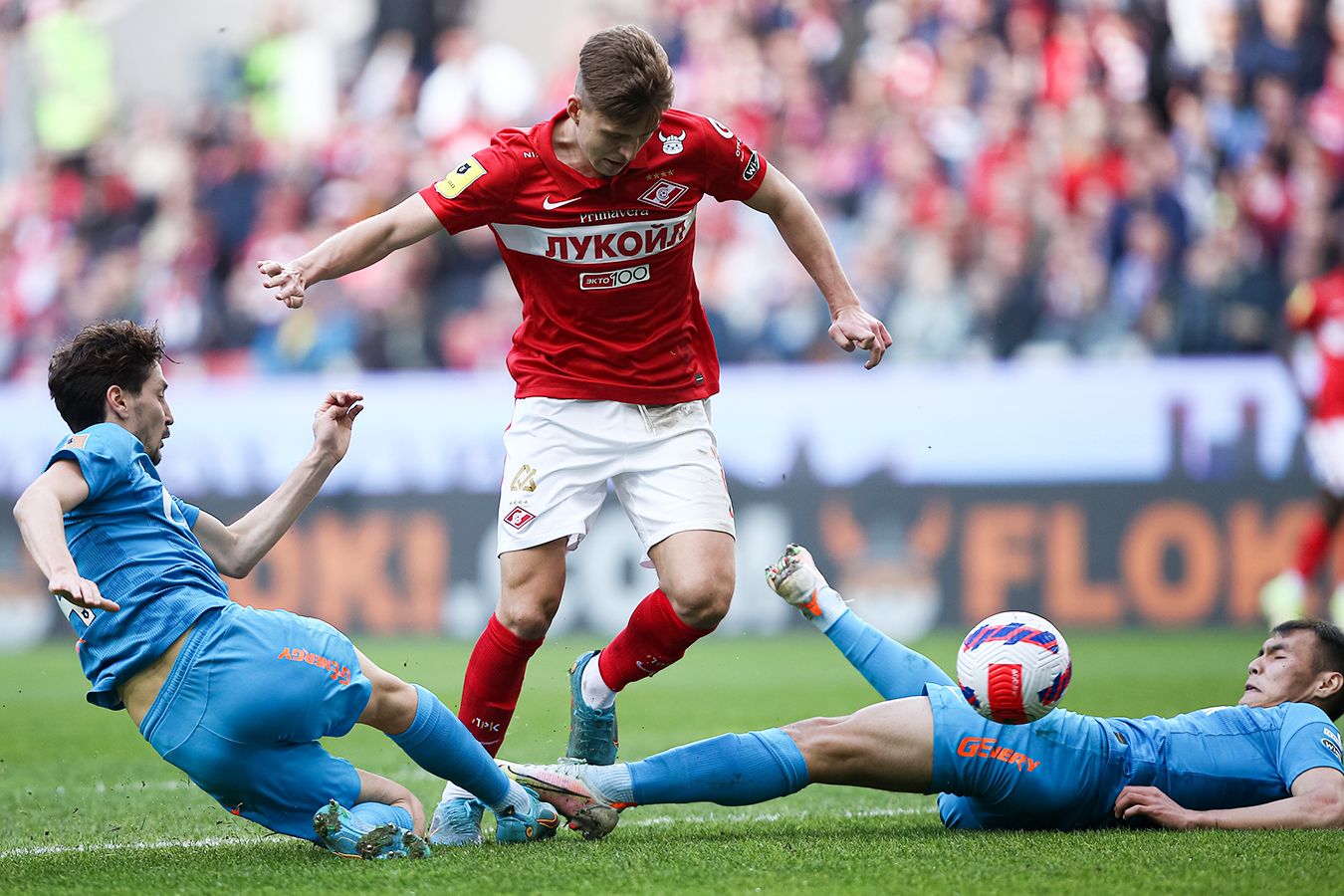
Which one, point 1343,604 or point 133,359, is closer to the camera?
point 133,359

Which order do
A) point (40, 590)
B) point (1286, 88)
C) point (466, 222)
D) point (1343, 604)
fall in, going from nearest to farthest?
point (466, 222), point (1343, 604), point (40, 590), point (1286, 88)

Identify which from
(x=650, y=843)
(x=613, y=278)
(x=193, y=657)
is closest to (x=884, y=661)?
(x=650, y=843)

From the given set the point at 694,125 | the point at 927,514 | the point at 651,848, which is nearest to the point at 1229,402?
the point at 927,514

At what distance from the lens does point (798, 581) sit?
4.83m

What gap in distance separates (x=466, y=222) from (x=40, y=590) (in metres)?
8.22

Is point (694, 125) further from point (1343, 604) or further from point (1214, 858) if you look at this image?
point (1343, 604)

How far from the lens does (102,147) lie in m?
14.9

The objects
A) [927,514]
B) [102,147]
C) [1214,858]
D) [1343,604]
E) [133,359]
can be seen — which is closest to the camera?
[1214,858]

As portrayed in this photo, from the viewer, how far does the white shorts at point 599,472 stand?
4.88 meters

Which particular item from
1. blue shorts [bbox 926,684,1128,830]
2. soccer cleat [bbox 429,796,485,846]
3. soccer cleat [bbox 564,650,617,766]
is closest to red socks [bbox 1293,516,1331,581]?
blue shorts [bbox 926,684,1128,830]

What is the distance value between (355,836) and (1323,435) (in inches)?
328

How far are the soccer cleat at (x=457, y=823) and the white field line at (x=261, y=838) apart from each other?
58 cm

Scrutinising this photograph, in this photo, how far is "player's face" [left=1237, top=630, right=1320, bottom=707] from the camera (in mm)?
4797

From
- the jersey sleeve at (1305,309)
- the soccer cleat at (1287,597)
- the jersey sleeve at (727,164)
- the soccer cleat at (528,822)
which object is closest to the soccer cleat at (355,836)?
the soccer cleat at (528,822)
